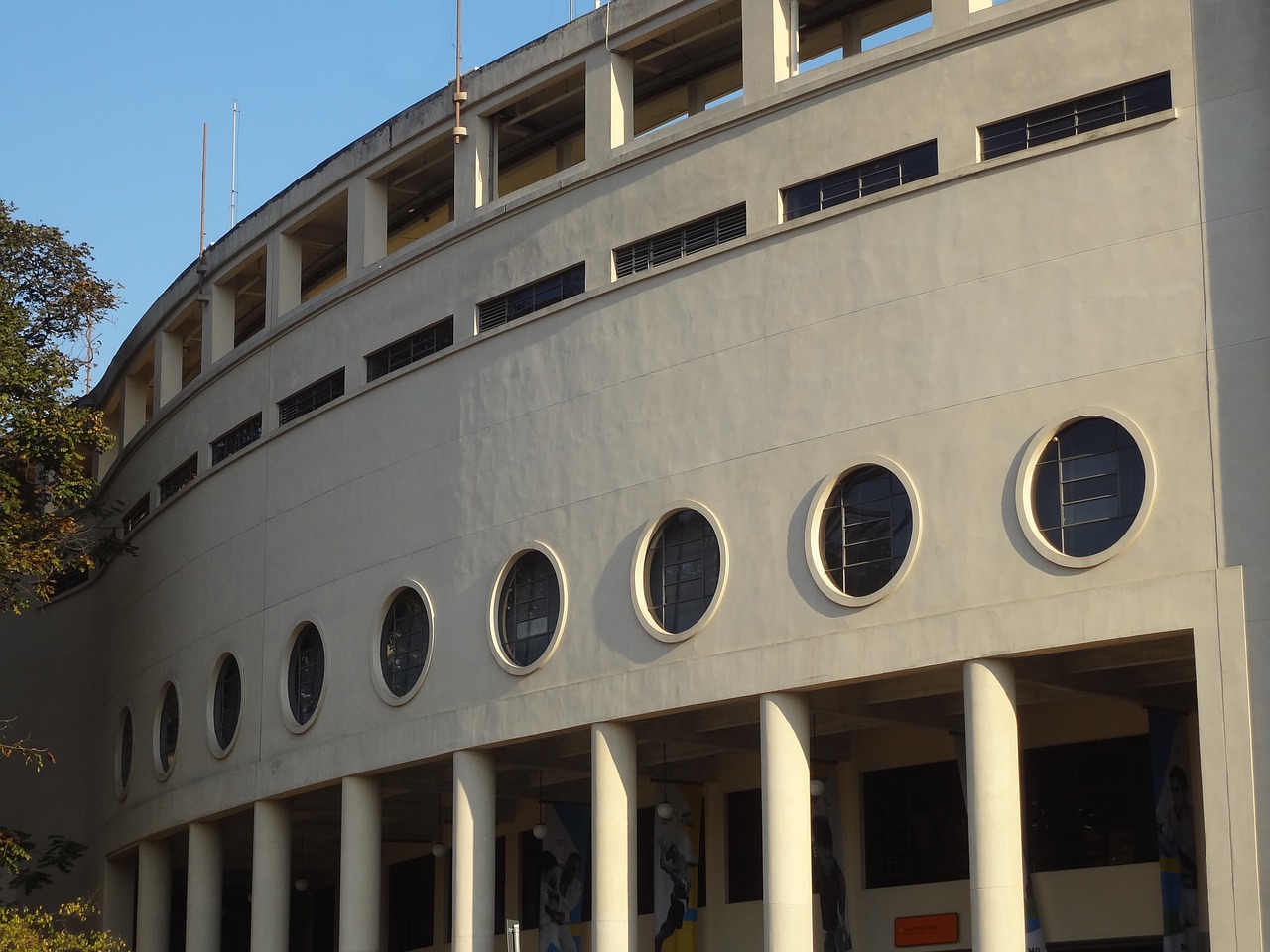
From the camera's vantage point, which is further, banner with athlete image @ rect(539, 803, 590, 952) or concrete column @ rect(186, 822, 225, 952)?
concrete column @ rect(186, 822, 225, 952)

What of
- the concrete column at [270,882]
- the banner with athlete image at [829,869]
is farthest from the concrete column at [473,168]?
the concrete column at [270,882]

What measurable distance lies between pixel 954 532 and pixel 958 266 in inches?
119

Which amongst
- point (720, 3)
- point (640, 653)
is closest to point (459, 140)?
point (720, 3)

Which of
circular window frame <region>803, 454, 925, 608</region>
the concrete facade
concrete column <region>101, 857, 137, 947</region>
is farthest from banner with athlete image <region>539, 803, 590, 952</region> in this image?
concrete column <region>101, 857, 137, 947</region>

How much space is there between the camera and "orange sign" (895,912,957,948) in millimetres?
25109

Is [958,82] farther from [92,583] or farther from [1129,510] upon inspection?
[92,583]

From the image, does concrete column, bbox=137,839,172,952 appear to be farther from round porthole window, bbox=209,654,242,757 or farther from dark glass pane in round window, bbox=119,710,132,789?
round porthole window, bbox=209,654,242,757

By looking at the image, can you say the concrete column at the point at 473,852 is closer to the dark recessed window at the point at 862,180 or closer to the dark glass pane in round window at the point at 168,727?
the dark recessed window at the point at 862,180

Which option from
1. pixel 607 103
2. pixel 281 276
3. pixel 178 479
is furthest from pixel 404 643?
pixel 178 479

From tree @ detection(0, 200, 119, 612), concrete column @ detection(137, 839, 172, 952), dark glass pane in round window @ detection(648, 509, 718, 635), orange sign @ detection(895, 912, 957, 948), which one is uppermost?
tree @ detection(0, 200, 119, 612)

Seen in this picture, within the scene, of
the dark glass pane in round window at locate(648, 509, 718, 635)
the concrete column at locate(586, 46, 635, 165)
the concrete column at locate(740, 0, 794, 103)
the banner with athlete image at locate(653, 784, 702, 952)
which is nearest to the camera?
the dark glass pane in round window at locate(648, 509, 718, 635)

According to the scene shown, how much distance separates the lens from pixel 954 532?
68.7ft

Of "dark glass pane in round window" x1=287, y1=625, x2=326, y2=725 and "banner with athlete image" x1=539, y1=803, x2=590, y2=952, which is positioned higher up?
"dark glass pane in round window" x1=287, y1=625, x2=326, y2=725

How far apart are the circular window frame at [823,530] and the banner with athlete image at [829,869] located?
509 centimetres
